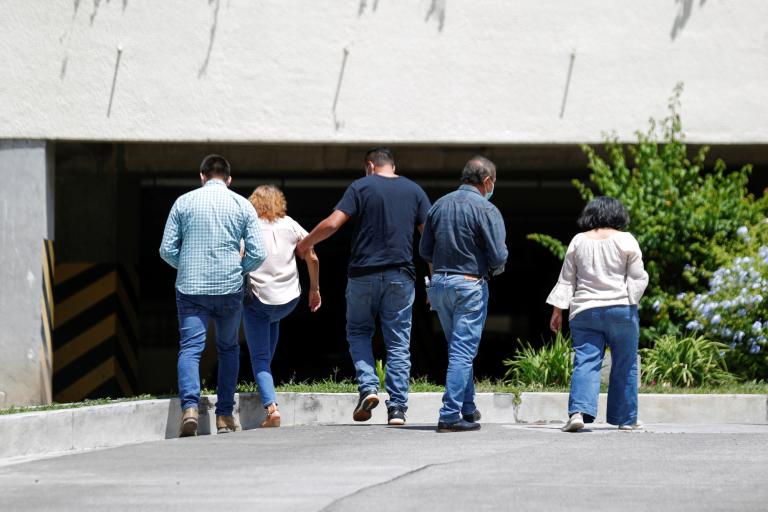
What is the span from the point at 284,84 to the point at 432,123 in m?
1.49

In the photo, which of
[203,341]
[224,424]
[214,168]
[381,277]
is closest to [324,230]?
[381,277]

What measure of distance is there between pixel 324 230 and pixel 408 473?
3168 millimetres

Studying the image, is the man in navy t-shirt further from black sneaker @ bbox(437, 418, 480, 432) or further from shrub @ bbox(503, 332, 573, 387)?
shrub @ bbox(503, 332, 573, 387)

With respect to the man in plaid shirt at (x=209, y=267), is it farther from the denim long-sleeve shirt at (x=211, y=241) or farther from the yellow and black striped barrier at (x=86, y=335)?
the yellow and black striped barrier at (x=86, y=335)

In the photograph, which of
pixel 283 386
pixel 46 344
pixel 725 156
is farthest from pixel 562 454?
pixel 725 156

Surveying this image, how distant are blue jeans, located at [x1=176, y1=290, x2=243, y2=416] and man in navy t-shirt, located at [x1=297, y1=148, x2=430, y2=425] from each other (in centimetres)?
79

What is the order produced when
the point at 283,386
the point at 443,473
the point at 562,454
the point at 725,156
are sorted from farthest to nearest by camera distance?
1. the point at 725,156
2. the point at 283,386
3. the point at 562,454
4. the point at 443,473

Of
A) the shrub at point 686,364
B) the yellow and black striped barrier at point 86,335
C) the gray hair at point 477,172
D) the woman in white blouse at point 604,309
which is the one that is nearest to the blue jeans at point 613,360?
the woman in white blouse at point 604,309

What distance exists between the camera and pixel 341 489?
602cm

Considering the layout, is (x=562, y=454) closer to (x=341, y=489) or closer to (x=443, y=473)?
(x=443, y=473)

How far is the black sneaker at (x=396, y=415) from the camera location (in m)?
9.23

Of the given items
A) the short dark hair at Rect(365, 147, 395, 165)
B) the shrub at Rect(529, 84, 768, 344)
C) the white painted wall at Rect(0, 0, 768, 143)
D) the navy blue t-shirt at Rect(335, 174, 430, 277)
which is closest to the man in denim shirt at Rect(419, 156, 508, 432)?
the navy blue t-shirt at Rect(335, 174, 430, 277)

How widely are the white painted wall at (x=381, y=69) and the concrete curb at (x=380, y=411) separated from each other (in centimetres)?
371

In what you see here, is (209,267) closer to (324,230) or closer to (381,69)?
(324,230)
